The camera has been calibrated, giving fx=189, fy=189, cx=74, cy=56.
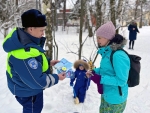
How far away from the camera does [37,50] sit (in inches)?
77.0

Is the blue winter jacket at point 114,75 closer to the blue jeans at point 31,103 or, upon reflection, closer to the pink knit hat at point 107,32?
the pink knit hat at point 107,32

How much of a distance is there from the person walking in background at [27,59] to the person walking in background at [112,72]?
63 centimetres

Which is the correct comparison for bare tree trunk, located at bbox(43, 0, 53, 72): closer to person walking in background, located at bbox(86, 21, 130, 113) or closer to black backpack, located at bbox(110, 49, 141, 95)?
person walking in background, located at bbox(86, 21, 130, 113)

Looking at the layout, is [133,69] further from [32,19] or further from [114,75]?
[32,19]

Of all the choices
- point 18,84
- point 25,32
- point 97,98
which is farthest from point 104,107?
point 97,98

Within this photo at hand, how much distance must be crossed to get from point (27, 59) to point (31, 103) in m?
0.63

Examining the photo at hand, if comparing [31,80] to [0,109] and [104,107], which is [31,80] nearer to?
[104,107]

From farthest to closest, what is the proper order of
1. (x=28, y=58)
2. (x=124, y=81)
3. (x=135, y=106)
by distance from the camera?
(x=135, y=106), (x=124, y=81), (x=28, y=58)

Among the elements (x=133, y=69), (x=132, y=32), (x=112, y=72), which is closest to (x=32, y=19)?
(x=112, y=72)

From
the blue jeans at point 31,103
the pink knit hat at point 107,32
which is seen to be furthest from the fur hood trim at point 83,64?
the blue jeans at point 31,103

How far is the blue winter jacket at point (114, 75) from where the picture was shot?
84.5 inches

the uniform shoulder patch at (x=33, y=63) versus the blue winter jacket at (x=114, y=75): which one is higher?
the uniform shoulder patch at (x=33, y=63)

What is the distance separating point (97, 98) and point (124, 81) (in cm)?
262

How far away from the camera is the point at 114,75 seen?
2.28 metres
